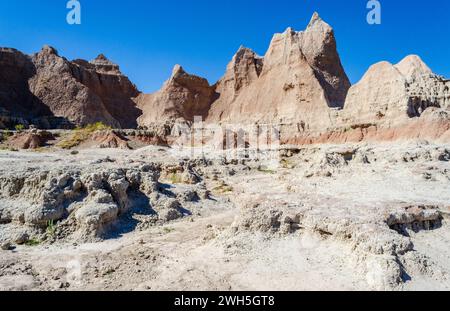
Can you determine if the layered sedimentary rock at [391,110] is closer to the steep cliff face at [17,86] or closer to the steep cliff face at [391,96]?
the steep cliff face at [391,96]

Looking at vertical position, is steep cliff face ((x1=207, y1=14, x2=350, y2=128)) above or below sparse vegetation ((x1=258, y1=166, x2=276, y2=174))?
above

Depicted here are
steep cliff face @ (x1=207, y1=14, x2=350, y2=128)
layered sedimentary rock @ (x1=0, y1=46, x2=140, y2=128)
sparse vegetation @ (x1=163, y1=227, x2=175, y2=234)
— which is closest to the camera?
sparse vegetation @ (x1=163, y1=227, x2=175, y2=234)

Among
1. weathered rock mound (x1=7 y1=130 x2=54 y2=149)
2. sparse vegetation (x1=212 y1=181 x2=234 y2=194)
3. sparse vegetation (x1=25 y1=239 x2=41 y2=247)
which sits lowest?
sparse vegetation (x1=25 y1=239 x2=41 y2=247)

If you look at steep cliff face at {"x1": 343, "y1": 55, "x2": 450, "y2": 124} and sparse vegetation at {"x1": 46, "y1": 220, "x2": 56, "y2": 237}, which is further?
steep cliff face at {"x1": 343, "y1": 55, "x2": 450, "y2": 124}

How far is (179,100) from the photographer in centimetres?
6975

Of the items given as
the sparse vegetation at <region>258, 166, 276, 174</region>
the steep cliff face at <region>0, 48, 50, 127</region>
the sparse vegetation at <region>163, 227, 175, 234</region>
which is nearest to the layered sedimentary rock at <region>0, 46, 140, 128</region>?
the steep cliff face at <region>0, 48, 50, 127</region>

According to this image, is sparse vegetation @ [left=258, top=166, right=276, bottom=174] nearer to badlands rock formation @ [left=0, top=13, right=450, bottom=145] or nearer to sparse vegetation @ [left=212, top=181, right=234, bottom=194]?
sparse vegetation @ [left=212, top=181, right=234, bottom=194]

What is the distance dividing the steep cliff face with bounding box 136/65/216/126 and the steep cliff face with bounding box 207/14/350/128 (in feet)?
9.01

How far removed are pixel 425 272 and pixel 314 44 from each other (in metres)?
61.2

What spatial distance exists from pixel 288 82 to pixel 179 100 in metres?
22.2

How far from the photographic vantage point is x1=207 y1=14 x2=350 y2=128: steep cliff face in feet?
173

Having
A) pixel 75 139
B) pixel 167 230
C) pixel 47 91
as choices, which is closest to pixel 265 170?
pixel 167 230

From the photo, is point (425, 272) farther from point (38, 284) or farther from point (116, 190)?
point (116, 190)
